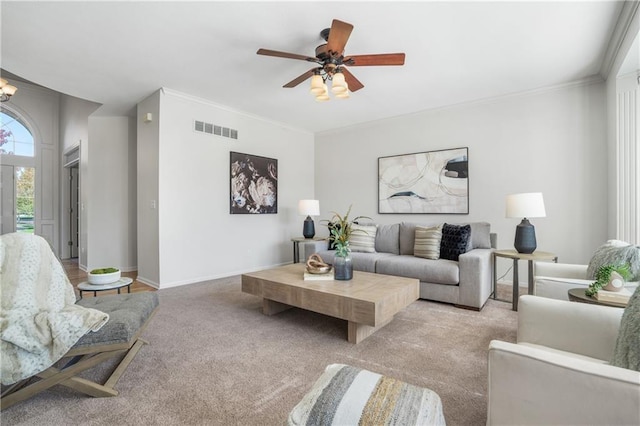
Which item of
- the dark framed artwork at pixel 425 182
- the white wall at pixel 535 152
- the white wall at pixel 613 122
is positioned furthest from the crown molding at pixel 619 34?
the dark framed artwork at pixel 425 182

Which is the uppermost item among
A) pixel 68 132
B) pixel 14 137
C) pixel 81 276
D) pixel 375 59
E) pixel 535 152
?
pixel 68 132

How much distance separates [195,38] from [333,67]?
1.29 metres

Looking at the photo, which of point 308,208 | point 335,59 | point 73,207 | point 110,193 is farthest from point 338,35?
point 73,207

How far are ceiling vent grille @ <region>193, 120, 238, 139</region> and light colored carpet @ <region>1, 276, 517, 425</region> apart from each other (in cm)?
247

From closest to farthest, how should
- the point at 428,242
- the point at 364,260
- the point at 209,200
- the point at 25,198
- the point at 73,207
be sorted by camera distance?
1. the point at 428,242
2. the point at 364,260
3. the point at 209,200
4. the point at 25,198
5. the point at 73,207

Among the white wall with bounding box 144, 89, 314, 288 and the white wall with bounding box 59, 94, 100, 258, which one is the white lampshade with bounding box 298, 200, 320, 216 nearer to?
the white wall with bounding box 144, 89, 314, 288

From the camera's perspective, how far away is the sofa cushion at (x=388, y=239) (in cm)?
419

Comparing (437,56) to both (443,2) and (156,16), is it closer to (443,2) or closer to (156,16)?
(443,2)

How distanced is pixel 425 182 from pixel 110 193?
531 cm

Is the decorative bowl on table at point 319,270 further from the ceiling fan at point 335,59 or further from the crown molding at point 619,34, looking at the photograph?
the crown molding at point 619,34

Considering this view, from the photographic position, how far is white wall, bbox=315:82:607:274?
354 cm

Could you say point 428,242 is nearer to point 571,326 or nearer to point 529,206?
point 529,206

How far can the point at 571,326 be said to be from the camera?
135cm

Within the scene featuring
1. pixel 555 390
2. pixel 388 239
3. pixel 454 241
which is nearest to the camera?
pixel 555 390
